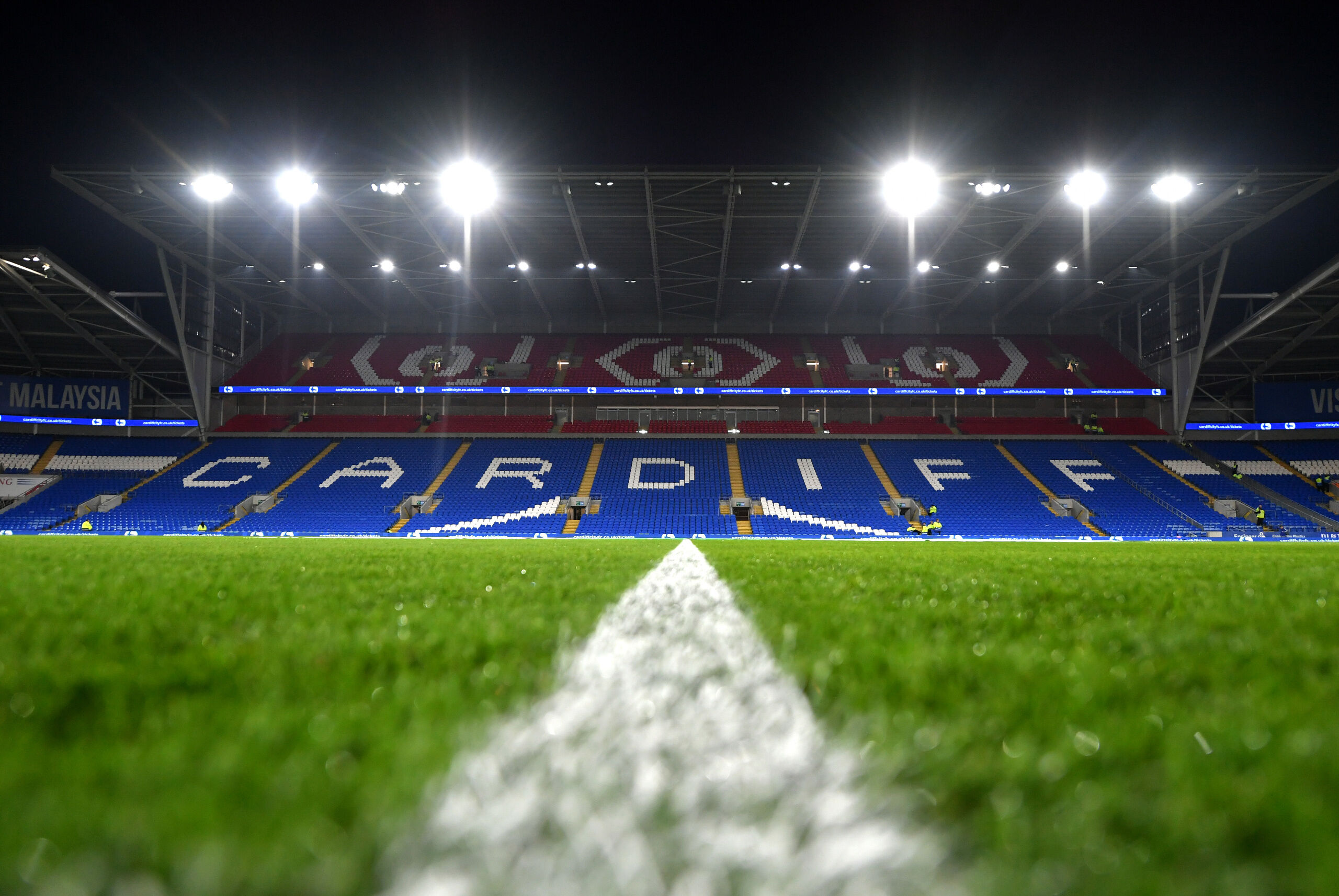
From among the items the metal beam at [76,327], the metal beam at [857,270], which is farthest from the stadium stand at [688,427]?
the metal beam at [76,327]

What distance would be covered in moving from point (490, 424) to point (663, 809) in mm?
32262

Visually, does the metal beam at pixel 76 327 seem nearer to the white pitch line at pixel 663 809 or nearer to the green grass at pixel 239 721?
the green grass at pixel 239 721

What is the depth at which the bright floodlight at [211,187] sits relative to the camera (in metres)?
19.8

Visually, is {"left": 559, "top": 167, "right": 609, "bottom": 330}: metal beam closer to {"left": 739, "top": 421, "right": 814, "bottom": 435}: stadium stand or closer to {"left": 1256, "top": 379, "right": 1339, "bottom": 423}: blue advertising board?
{"left": 739, "top": 421, "right": 814, "bottom": 435}: stadium stand

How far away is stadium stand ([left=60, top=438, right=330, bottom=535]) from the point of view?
22.0 metres

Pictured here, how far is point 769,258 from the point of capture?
90.3 feet

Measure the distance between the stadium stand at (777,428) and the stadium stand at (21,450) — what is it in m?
32.7

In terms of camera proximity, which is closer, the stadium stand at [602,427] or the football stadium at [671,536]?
the football stadium at [671,536]

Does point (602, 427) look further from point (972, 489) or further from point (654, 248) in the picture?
point (972, 489)

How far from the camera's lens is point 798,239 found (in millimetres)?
25234

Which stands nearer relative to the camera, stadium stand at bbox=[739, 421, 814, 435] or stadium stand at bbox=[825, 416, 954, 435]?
stadium stand at bbox=[825, 416, 954, 435]

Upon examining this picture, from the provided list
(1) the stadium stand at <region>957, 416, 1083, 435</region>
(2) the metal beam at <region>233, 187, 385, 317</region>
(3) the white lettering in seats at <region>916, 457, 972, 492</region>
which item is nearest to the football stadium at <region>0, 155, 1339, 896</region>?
(3) the white lettering in seats at <region>916, 457, 972, 492</region>

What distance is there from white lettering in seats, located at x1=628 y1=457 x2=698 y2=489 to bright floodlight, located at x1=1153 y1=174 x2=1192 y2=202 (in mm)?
19615

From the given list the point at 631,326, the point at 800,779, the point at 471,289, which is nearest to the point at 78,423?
the point at 471,289
